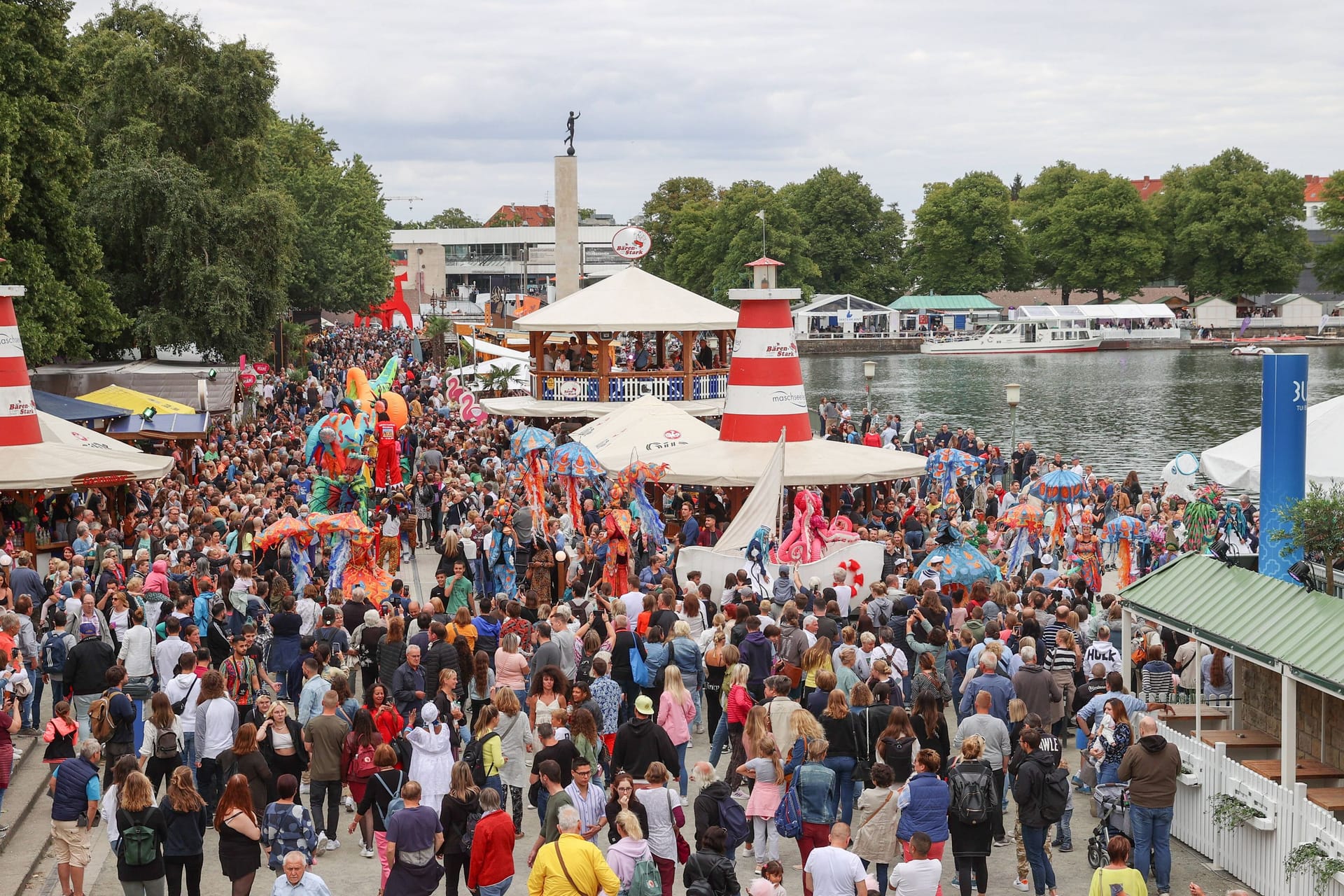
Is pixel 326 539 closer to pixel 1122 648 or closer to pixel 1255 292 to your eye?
pixel 1122 648

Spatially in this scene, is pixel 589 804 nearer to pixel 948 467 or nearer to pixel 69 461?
pixel 69 461

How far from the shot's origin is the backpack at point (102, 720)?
11.2 metres

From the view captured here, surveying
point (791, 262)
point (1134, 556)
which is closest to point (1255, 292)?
point (791, 262)

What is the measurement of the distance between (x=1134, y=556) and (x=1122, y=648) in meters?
8.69

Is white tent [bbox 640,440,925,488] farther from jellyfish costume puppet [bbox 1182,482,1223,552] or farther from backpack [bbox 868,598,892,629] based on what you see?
backpack [bbox 868,598,892,629]

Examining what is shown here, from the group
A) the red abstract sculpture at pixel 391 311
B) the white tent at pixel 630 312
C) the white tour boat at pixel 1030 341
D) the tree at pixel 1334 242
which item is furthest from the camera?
the white tour boat at pixel 1030 341

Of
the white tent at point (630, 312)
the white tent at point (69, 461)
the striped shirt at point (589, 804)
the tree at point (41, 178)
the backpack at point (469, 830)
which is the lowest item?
the backpack at point (469, 830)

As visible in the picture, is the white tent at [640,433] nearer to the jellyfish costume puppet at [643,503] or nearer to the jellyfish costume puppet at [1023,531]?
the jellyfish costume puppet at [643,503]

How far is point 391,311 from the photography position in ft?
313

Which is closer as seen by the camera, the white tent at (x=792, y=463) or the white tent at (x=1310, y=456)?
the white tent at (x=1310, y=456)

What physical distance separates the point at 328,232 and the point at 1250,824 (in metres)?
58.5

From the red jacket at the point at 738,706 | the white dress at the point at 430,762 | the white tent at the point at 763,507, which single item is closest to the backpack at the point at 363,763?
the white dress at the point at 430,762

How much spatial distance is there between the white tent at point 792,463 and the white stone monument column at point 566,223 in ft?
78.3

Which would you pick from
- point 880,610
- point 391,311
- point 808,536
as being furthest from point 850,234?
point 880,610
